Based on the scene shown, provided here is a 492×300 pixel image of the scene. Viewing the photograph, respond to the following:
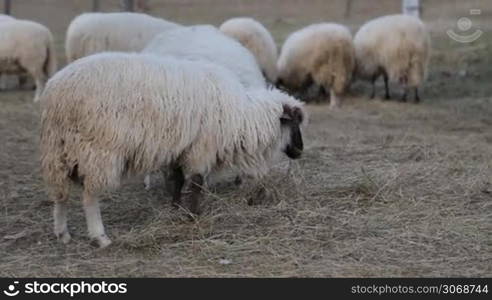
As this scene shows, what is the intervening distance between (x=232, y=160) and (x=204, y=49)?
158cm

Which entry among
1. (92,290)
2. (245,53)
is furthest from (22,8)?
(92,290)

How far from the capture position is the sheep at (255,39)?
11.7 metres

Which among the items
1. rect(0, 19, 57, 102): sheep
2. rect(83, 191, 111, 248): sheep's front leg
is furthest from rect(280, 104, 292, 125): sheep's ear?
rect(0, 19, 57, 102): sheep

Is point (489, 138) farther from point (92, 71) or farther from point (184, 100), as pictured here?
point (92, 71)

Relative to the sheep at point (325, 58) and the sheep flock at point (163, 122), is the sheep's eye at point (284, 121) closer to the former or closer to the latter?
the sheep flock at point (163, 122)

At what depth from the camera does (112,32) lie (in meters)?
9.92

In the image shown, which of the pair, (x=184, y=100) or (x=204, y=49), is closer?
(x=184, y=100)

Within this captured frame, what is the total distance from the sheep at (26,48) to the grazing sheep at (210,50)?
5.38m

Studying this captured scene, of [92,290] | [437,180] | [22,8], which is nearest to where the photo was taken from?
[92,290]

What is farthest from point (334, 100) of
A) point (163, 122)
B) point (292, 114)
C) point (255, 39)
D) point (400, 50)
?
point (163, 122)

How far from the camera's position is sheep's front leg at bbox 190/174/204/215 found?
4.98 meters

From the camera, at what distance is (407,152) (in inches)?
291

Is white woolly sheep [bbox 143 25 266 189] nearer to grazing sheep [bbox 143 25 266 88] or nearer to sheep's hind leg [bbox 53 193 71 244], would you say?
grazing sheep [bbox 143 25 266 88]

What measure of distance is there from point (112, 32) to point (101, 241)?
19.0 feet
